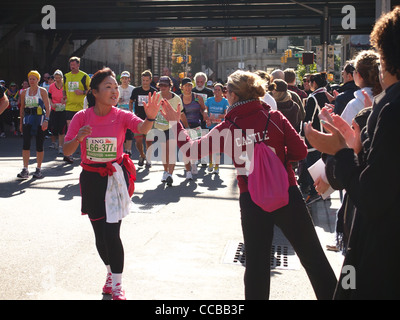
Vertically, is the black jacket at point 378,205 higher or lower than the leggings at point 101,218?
higher

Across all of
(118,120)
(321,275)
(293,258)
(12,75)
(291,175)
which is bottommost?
(293,258)

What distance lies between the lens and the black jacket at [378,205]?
220 cm

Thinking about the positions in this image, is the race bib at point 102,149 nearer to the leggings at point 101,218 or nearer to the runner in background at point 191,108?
the leggings at point 101,218

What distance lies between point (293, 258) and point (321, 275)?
7.38 feet

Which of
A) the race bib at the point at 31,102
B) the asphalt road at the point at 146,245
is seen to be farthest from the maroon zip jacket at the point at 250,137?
the race bib at the point at 31,102

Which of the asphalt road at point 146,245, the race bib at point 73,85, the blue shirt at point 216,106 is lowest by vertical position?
the asphalt road at point 146,245

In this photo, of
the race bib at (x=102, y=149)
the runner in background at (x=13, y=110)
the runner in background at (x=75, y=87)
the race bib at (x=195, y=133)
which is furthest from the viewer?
the runner in background at (x=13, y=110)

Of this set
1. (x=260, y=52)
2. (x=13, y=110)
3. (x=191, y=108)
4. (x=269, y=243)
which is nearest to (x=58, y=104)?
(x=191, y=108)

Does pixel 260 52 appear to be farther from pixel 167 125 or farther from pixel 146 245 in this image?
pixel 146 245

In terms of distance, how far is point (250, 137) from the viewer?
3.94 meters

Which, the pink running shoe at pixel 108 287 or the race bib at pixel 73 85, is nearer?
the pink running shoe at pixel 108 287
